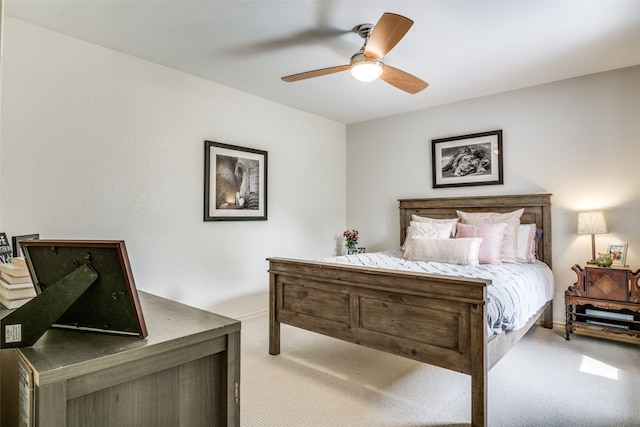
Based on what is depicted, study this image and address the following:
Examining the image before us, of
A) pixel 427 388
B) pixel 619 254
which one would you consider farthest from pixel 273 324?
pixel 619 254

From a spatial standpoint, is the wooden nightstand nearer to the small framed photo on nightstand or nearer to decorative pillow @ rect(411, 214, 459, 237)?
the small framed photo on nightstand

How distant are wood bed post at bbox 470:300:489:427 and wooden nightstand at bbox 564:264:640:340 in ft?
6.37

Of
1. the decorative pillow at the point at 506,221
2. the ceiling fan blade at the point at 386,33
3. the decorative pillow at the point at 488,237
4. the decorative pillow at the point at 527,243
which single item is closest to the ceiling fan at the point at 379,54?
the ceiling fan blade at the point at 386,33

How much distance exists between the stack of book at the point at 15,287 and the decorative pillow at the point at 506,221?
3450 mm

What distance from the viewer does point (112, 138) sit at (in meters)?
2.89

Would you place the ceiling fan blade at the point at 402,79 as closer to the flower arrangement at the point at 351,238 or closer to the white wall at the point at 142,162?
the white wall at the point at 142,162

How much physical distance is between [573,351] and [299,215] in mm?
3126

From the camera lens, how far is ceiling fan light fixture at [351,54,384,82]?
2.46 metres

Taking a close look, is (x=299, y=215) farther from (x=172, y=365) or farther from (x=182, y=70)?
(x=172, y=365)

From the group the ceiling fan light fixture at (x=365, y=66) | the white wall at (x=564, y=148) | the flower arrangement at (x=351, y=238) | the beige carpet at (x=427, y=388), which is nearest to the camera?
the beige carpet at (x=427, y=388)

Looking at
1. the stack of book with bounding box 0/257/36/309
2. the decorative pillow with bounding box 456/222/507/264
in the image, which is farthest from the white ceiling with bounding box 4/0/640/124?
the stack of book with bounding box 0/257/36/309

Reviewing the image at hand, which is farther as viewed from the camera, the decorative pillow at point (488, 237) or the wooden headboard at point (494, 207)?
the wooden headboard at point (494, 207)

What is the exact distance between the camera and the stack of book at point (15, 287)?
4.10ft

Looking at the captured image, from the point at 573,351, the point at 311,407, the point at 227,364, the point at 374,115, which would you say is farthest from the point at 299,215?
the point at 227,364
